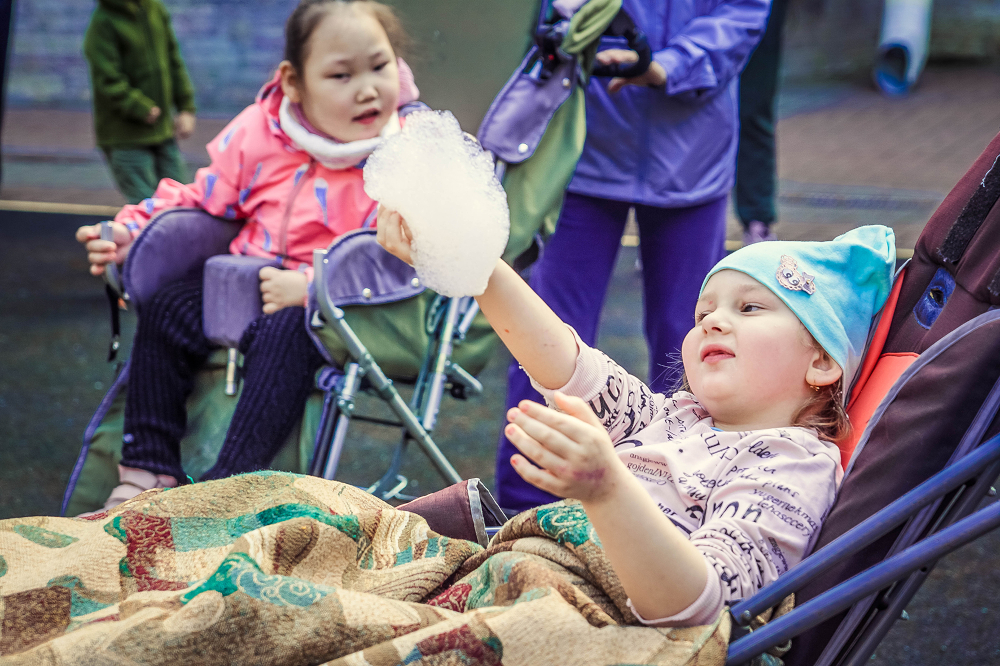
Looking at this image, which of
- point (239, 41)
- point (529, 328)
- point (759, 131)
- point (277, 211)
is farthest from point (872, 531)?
point (239, 41)

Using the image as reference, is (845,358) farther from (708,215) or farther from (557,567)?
(708,215)

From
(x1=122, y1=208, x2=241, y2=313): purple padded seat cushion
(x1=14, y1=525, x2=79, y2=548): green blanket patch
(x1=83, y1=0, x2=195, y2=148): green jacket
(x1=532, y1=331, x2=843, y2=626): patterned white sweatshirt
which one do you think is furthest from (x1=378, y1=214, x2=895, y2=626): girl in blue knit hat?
(x1=83, y1=0, x2=195, y2=148): green jacket

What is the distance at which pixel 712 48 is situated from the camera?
2.80 metres

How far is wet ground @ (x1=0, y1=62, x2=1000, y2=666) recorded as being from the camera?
2.96 m

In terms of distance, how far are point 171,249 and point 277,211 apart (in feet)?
1.03

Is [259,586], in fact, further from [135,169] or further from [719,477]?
[135,169]

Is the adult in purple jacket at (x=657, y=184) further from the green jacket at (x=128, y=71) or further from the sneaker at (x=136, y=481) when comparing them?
the green jacket at (x=128, y=71)

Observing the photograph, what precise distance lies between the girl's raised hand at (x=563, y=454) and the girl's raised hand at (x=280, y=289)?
4.82 ft

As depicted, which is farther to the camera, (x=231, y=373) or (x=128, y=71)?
(x=128, y=71)

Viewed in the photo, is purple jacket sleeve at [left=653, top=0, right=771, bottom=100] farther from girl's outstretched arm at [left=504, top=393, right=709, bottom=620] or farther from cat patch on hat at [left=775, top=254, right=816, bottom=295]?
girl's outstretched arm at [left=504, top=393, right=709, bottom=620]

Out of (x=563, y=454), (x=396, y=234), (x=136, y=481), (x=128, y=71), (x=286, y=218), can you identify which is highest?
(x=396, y=234)

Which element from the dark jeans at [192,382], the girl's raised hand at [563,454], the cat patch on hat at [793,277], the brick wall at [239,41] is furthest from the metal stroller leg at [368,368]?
the brick wall at [239,41]

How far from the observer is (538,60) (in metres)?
2.58

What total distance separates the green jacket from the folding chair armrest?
4.76 meters
